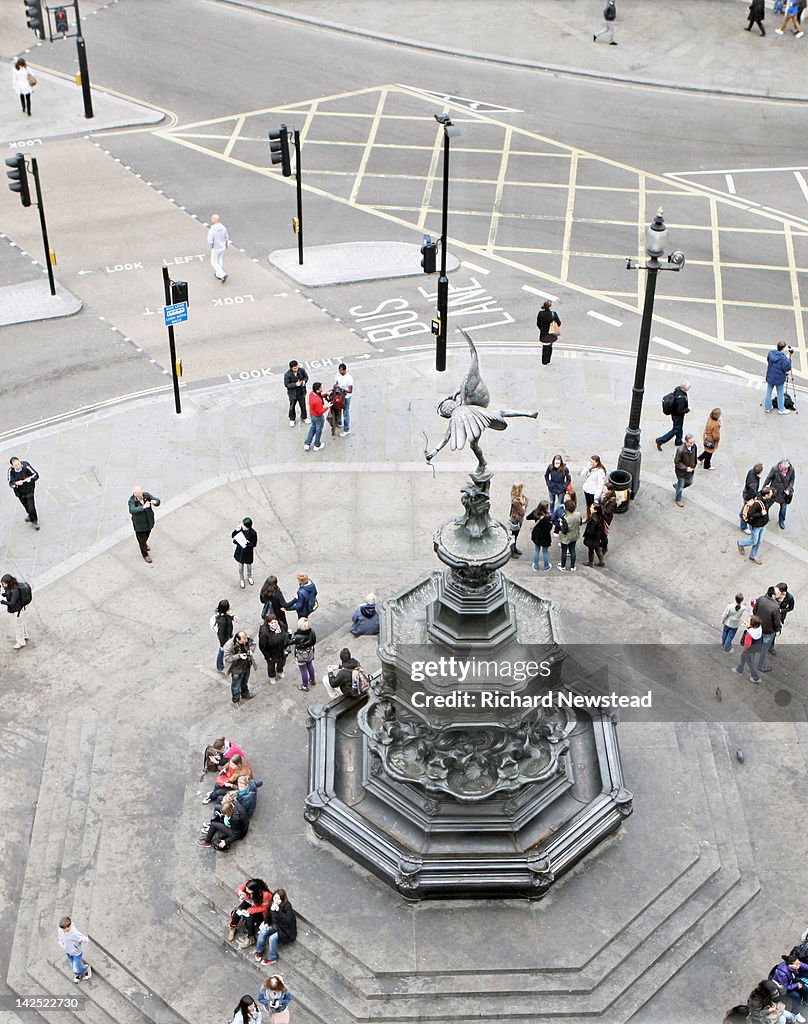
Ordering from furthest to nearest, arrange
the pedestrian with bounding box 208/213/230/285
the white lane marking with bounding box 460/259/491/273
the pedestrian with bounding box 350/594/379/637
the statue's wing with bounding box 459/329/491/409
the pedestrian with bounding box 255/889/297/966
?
the white lane marking with bounding box 460/259/491/273 < the pedestrian with bounding box 208/213/230/285 < the pedestrian with bounding box 350/594/379/637 < the pedestrian with bounding box 255/889/297/966 < the statue's wing with bounding box 459/329/491/409

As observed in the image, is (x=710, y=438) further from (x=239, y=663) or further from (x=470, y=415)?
(x=470, y=415)

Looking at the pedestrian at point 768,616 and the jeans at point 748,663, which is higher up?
the pedestrian at point 768,616

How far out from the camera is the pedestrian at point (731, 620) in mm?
22500

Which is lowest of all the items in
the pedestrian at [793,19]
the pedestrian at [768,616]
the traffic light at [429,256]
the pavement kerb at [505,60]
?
the pedestrian at [768,616]

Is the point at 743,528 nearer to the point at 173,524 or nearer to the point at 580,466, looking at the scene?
the point at 580,466

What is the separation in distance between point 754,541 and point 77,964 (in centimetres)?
1369

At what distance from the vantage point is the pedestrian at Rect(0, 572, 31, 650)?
22094mm

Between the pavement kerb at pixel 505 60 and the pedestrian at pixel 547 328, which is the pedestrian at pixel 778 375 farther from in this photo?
the pavement kerb at pixel 505 60

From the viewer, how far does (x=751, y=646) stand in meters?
22.2

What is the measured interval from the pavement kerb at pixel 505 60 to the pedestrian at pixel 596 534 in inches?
974

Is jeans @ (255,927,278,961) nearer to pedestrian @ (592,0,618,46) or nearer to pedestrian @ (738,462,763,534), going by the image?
pedestrian @ (738,462,763,534)

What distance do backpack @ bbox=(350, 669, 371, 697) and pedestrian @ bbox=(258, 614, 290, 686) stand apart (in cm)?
152

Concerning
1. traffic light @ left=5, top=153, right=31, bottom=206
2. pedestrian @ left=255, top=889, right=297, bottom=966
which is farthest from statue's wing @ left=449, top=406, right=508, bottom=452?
traffic light @ left=5, top=153, right=31, bottom=206

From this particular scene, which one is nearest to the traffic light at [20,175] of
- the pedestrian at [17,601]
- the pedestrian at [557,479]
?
the pedestrian at [17,601]
